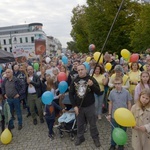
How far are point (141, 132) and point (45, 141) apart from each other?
8.40 feet

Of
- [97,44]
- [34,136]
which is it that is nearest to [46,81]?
[34,136]

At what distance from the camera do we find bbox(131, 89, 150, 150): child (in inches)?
126

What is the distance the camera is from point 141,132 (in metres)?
3.36

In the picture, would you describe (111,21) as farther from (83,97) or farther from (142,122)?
(142,122)

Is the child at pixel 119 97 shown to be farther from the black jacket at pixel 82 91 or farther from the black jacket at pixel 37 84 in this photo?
the black jacket at pixel 37 84

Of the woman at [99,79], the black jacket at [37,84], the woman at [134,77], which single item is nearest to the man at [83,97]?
the woman at [99,79]

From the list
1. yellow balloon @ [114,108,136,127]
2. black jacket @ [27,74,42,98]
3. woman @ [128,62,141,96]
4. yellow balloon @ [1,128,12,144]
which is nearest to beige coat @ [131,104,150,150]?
yellow balloon @ [114,108,136,127]

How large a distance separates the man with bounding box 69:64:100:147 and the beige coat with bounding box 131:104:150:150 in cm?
111

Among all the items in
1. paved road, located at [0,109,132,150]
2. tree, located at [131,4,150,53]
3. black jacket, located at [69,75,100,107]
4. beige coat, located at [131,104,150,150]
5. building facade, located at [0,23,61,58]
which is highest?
building facade, located at [0,23,61,58]

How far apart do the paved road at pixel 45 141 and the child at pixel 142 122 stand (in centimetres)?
102

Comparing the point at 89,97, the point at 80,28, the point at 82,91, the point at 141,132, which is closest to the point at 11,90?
the point at 82,91

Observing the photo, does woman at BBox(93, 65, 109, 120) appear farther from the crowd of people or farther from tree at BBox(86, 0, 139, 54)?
tree at BBox(86, 0, 139, 54)

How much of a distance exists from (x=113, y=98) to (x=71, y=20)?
128 feet

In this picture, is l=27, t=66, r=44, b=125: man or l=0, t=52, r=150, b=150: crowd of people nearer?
l=0, t=52, r=150, b=150: crowd of people
